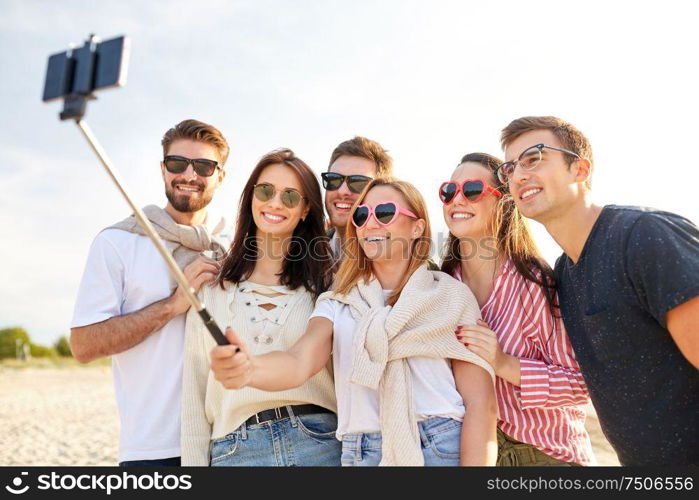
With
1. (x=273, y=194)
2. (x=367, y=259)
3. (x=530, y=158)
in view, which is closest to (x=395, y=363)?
(x=367, y=259)

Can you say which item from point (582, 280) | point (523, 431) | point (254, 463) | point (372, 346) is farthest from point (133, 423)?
point (582, 280)

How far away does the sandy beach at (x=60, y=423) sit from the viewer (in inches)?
701

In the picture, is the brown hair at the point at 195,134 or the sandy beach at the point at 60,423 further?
the sandy beach at the point at 60,423

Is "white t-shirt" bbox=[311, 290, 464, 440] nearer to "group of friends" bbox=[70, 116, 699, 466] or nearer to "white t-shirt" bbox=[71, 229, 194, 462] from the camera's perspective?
"group of friends" bbox=[70, 116, 699, 466]

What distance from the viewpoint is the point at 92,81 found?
262 centimetres

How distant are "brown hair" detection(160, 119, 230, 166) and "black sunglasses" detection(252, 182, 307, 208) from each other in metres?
0.98

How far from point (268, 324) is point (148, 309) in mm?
997

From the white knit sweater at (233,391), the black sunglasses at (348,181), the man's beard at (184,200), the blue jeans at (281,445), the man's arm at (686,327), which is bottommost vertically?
the blue jeans at (281,445)

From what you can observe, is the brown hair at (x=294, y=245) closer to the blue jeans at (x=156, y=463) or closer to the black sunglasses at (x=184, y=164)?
the black sunglasses at (x=184, y=164)

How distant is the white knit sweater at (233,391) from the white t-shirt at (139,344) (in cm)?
37

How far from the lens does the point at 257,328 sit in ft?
13.9

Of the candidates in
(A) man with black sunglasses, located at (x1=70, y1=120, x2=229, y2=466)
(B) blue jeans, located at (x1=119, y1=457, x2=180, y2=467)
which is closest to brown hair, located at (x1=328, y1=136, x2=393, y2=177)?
(A) man with black sunglasses, located at (x1=70, y1=120, x2=229, y2=466)

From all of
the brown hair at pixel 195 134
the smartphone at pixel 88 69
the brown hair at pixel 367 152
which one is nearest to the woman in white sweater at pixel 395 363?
the smartphone at pixel 88 69

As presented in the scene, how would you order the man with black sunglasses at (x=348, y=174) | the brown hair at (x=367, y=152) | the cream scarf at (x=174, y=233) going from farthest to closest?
the brown hair at (x=367, y=152) < the man with black sunglasses at (x=348, y=174) < the cream scarf at (x=174, y=233)
